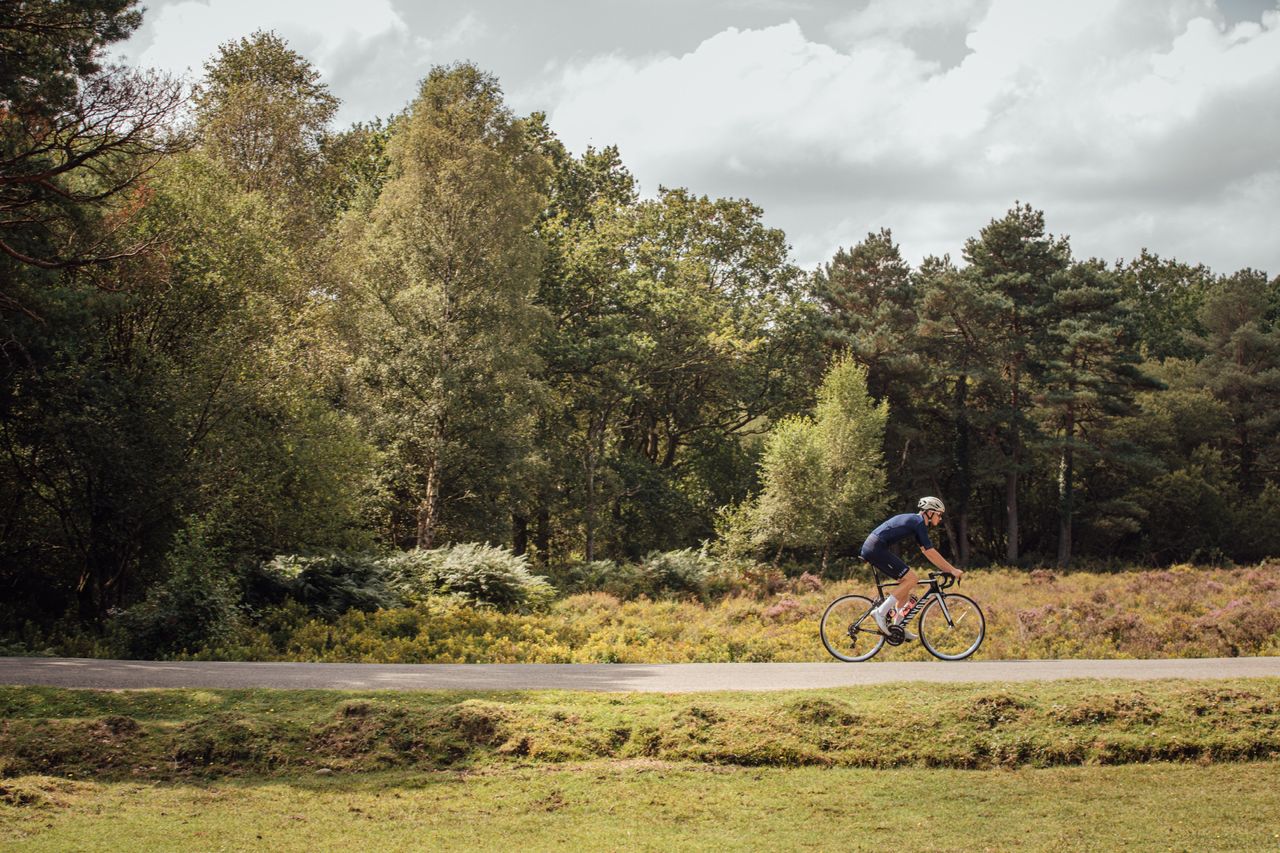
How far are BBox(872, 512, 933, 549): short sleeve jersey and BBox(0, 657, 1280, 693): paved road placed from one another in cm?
161

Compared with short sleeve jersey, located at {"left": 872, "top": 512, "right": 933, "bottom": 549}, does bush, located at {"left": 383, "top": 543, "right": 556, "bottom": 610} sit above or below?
below

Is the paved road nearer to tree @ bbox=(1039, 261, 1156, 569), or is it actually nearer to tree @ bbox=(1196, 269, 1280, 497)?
A: tree @ bbox=(1039, 261, 1156, 569)

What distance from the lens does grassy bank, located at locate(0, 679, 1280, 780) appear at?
9094 millimetres

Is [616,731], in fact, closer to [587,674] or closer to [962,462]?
[587,674]

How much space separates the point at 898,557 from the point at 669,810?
6366mm

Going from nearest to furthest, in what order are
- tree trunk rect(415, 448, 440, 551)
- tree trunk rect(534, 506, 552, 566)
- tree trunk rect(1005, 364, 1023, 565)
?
tree trunk rect(415, 448, 440, 551), tree trunk rect(534, 506, 552, 566), tree trunk rect(1005, 364, 1023, 565)

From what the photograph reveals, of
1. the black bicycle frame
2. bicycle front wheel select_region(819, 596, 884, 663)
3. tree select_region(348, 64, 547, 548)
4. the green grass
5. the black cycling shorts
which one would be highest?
tree select_region(348, 64, 547, 548)

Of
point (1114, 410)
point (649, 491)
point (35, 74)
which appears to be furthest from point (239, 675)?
point (1114, 410)

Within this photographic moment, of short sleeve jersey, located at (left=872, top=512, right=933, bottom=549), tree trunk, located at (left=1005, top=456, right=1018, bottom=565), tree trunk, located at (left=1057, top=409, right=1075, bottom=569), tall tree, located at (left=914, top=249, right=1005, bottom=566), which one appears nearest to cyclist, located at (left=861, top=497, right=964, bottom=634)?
short sleeve jersey, located at (left=872, top=512, right=933, bottom=549)

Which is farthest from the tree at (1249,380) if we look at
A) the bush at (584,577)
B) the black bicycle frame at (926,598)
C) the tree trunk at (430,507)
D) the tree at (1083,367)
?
the black bicycle frame at (926,598)

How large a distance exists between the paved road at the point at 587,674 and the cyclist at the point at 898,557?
759 millimetres

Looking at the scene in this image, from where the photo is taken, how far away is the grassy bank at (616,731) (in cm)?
909

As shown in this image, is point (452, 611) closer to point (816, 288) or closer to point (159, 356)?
point (159, 356)

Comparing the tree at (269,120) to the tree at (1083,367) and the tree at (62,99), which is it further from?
the tree at (1083,367)
